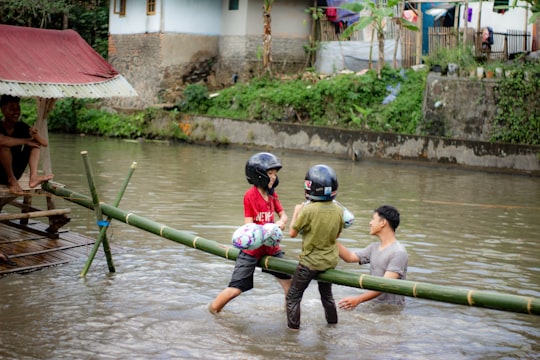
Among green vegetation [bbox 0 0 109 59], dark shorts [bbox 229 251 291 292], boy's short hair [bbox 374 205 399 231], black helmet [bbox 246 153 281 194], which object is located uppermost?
green vegetation [bbox 0 0 109 59]

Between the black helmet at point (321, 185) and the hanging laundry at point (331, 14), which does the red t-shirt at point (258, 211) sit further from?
the hanging laundry at point (331, 14)

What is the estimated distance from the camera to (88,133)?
98.3ft

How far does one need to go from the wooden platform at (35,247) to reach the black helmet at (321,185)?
3627 millimetres

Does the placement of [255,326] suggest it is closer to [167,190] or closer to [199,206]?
[199,206]

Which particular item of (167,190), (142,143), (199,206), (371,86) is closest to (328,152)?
(371,86)

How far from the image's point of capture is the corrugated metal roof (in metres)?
8.22

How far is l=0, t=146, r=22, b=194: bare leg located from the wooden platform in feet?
2.23

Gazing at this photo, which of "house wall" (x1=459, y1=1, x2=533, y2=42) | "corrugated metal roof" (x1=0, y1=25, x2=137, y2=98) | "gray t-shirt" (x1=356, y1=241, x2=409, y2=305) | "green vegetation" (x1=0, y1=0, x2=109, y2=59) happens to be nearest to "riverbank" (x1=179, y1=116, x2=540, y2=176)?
"house wall" (x1=459, y1=1, x2=533, y2=42)

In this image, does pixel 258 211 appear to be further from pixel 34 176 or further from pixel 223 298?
pixel 34 176

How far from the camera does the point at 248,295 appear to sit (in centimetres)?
766

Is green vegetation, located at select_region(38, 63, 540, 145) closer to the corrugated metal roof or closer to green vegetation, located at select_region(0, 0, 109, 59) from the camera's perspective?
green vegetation, located at select_region(0, 0, 109, 59)

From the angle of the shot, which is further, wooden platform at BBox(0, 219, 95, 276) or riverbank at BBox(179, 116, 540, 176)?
riverbank at BBox(179, 116, 540, 176)

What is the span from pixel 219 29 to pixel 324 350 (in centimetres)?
2713

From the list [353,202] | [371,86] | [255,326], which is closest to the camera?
[255,326]
